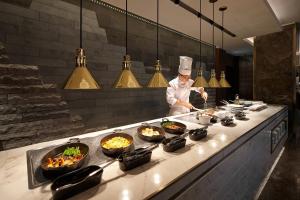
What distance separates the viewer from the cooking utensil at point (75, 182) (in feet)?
3.08

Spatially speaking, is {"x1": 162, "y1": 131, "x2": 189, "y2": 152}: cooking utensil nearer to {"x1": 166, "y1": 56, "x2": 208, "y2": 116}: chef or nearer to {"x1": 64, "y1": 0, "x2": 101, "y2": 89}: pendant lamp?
{"x1": 64, "y1": 0, "x2": 101, "y2": 89}: pendant lamp

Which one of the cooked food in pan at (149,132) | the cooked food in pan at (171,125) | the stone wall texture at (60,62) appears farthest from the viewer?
the stone wall texture at (60,62)

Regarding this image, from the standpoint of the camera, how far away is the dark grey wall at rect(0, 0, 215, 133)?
2312mm

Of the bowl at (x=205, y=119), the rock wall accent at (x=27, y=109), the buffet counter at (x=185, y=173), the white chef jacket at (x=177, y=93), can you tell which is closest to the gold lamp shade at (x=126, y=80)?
the buffet counter at (x=185, y=173)

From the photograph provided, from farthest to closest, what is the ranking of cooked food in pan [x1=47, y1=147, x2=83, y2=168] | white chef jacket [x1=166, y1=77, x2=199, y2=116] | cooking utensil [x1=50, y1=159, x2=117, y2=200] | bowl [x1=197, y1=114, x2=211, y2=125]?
white chef jacket [x1=166, y1=77, x2=199, y2=116]
bowl [x1=197, y1=114, x2=211, y2=125]
cooked food in pan [x1=47, y1=147, x2=83, y2=168]
cooking utensil [x1=50, y1=159, x2=117, y2=200]

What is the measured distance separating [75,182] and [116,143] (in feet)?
1.91

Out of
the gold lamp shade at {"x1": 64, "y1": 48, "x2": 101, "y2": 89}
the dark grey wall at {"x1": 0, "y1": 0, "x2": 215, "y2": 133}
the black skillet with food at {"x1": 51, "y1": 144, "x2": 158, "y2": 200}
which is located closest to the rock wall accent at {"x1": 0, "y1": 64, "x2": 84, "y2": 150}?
the dark grey wall at {"x1": 0, "y1": 0, "x2": 215, "y2": 133}

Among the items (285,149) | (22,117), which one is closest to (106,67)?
(22,117)

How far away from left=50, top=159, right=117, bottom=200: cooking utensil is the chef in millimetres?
2606

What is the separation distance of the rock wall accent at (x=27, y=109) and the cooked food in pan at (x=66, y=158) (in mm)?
1295

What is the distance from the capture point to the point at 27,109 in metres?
2.37

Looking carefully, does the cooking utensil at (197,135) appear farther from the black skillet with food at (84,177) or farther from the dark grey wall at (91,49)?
the dark grey wall at (91,49)

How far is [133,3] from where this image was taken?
3.03m

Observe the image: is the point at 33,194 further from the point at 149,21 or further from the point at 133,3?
the point at 149,21
